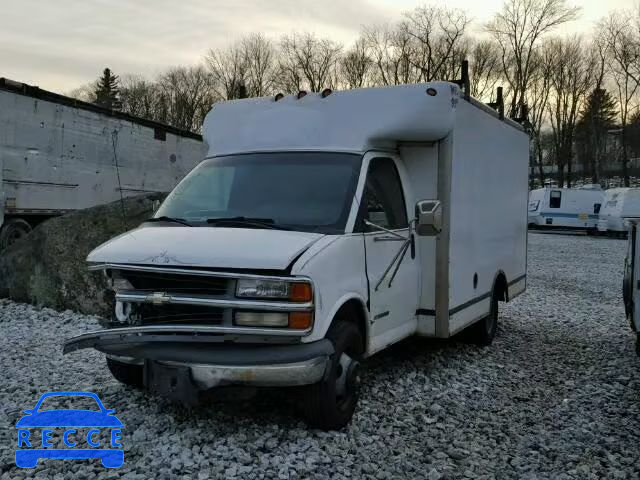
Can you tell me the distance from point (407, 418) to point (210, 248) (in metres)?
2.13

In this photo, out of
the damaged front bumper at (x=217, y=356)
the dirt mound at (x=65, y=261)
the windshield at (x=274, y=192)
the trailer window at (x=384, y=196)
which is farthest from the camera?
the dirt mound at (x=65, y=261)

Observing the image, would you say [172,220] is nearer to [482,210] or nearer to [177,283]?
[177,283]

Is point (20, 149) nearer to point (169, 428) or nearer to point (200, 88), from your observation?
point (169, 428)

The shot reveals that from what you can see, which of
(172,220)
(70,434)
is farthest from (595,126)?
(70,434)

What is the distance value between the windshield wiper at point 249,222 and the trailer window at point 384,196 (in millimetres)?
744

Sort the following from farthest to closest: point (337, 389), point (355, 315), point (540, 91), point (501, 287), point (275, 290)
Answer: point (540, 91), point (501, 287), point (355, 315), point (337, 389), point (275, 290)

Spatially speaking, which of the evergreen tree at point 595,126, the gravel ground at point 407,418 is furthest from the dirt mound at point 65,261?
the evergreen tree at point 595,126

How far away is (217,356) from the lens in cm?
404

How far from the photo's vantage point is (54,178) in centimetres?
1369

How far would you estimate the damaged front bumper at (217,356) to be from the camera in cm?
400

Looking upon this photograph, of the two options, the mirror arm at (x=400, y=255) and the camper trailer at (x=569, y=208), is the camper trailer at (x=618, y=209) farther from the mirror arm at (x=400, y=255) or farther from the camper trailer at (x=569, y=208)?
the mirror arm at (x=400, y=255)

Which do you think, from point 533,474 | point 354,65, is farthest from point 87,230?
point 354,65

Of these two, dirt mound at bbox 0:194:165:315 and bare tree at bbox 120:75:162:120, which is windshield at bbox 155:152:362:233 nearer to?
dirt mound at bbox 0:194:165:315

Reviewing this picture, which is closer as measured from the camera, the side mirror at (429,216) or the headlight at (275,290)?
the headlight at (275,290)
